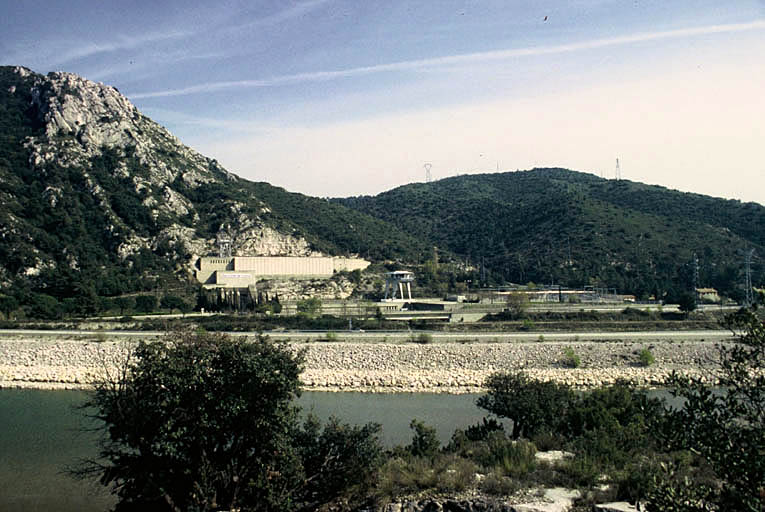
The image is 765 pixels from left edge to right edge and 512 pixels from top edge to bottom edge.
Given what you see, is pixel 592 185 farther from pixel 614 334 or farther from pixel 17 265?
pixel 17 265

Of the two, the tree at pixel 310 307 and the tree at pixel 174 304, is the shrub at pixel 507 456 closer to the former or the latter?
the tree at pixel 310 307

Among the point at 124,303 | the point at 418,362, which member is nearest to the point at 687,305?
the point at 418,362

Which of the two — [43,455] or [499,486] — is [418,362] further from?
[499,486]

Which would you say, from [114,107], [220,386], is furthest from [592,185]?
[220,386]

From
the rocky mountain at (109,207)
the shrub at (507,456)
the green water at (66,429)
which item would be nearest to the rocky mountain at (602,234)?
the rocky mountain at (109,207)

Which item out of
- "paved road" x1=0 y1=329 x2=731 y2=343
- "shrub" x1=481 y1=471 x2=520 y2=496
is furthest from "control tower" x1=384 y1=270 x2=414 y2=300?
"shrub" x1=481 y1=471 x2=520 y2=496

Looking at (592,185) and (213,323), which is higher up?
(592,185)
